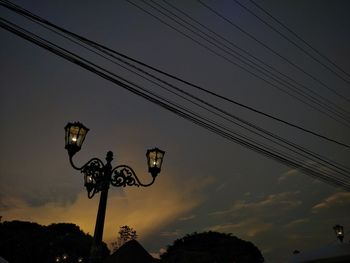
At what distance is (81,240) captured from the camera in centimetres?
5938

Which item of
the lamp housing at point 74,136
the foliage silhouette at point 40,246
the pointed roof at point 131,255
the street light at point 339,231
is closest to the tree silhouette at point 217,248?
the foliage silhouette at point 40,246

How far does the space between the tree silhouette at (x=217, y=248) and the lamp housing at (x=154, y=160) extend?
48408mm

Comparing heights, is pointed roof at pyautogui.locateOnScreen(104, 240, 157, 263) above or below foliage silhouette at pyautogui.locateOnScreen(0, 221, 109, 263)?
below

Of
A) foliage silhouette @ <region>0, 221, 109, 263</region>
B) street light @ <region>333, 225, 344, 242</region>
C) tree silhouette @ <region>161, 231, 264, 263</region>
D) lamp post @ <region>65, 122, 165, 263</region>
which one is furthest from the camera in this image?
tree silhouette @ <region>161, 231, 264, 263</region>

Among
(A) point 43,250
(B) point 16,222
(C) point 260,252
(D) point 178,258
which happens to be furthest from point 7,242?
(C) point 260,252

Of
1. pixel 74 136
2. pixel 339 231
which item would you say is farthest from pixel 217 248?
pixel 74 136

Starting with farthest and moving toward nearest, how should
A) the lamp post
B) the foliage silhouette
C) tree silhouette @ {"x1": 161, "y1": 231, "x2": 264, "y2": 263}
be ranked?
tree silhouette @ {"x1": 161, "y1": 231, "x2": 264, "y2": 263}, the foliage silhouette, the lamp post

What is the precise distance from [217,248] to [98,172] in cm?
5865

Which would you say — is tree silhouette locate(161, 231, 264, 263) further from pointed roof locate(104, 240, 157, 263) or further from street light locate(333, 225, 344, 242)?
street light locate(333, 225, 344, 242)

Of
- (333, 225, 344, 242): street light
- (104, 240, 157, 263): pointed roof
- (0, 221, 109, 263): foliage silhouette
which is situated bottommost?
(104, 240, 157, 263): pointed roof

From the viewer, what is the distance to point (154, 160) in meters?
8.22

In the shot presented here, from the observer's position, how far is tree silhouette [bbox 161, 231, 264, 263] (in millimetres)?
56344

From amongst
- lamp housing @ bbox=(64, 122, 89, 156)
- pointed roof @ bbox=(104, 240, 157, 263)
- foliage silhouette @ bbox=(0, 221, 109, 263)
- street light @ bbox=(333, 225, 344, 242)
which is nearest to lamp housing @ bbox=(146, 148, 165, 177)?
lamp housing @ bbox=(64, 122, 89, 156)

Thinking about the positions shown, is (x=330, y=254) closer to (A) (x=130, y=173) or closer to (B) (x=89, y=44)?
(A) (x=130, y=173)
